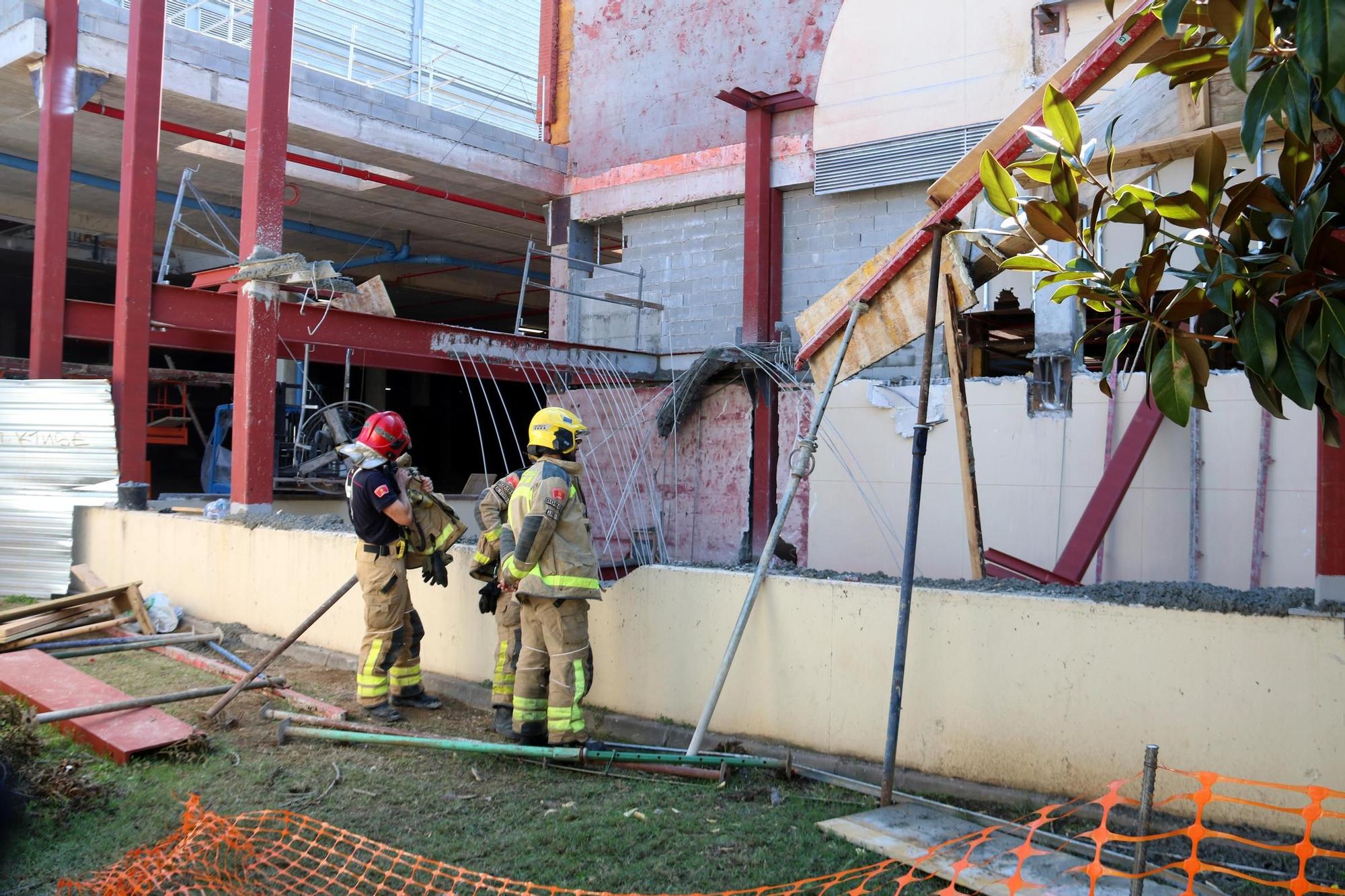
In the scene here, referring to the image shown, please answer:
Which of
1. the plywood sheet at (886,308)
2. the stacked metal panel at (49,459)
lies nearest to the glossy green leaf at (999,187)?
the plywood sheet at (886,308)

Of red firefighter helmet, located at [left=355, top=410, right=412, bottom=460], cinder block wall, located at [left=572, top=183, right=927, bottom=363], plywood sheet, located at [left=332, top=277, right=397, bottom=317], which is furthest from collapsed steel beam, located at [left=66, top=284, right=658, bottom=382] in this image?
red firefighter helmet, located at [left=355, top=410, right=412, bottom=460]

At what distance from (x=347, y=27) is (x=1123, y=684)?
18187 mm

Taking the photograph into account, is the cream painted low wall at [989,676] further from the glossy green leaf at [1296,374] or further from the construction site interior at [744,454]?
the glossy green leaf at [1296,374]

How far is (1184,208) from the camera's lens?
103 inches

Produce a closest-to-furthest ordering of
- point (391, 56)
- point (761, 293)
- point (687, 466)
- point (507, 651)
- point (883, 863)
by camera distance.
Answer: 1. point (883, 863)
2. point (507, 651)
3. point (761, 293)
4. point (687, 466)
5. point (391, 56)

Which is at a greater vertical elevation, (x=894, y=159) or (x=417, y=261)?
(x=894, y=159)

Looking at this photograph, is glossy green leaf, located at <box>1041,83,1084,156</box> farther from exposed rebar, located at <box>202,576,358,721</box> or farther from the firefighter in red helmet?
exposed rebar, located at <box>202,576,358,721</box>

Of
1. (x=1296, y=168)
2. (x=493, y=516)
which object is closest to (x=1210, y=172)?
(x=1296, y=168)

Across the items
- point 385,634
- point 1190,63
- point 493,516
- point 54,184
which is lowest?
point 385,634

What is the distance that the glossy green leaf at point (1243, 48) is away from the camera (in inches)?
77.9

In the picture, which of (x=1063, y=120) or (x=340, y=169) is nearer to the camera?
(x=1063, y=120)

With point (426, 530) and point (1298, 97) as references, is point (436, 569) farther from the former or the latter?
point (1298, 97)

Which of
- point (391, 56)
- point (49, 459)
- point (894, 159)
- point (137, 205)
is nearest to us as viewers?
point (137, 205)

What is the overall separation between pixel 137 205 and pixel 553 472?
23.2 feet
